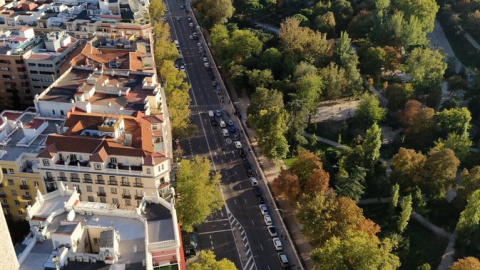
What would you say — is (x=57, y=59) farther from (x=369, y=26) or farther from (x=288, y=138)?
(x=369, y=26)

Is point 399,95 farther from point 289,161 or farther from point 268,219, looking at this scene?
point 268,219

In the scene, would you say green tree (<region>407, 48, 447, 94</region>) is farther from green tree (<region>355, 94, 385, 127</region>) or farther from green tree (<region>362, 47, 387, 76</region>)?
green tree (<region>355, 94, 385, 127</region>)

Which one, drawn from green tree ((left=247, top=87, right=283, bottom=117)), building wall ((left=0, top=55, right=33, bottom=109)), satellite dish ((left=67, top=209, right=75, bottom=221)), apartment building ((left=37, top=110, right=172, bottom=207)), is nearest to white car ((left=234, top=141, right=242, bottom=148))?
green tree ((left=247, top=87, right=283, bottom=117))

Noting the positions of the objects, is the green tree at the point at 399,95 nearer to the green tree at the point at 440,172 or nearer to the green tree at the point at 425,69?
the green tree at the point at 425,69

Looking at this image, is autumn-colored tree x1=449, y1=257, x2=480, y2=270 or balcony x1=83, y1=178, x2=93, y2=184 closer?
autumn-colored tree x1=449, y1=257, x2=480, y2=270

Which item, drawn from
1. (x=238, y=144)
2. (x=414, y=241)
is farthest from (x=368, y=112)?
(x=414, y=241)

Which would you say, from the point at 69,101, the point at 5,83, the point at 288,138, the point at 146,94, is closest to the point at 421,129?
the point at 288,138
